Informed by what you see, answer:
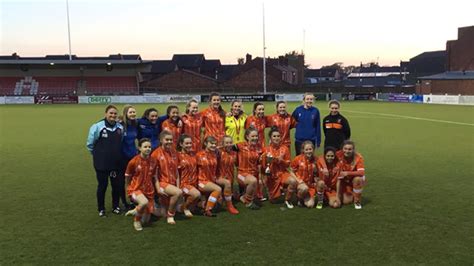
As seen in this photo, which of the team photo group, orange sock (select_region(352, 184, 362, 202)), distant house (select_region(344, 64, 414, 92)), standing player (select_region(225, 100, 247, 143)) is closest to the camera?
the team photo group

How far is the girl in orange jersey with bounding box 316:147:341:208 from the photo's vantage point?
675 centimetres

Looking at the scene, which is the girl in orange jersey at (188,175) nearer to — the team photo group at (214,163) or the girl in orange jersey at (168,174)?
the team photo group at (214,163)

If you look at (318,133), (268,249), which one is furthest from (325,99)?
(268,249)

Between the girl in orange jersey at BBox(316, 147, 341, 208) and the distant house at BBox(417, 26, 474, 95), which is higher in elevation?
the distant house at BBox(417, 26, 474, 95)

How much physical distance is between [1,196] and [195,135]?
3.77 meters

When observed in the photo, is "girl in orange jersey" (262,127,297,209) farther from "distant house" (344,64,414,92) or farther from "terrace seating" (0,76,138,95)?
"distant house" (344,64,414,92)

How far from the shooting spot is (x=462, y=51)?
187 feet

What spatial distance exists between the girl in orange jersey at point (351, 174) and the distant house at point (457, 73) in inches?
2018

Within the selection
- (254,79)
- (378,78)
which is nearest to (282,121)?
(254,79)

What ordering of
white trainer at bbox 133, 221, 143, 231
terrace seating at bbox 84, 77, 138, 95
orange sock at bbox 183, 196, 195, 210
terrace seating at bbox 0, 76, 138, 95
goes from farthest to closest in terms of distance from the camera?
terrace seating at bbox 84, 77, 138, 95
terrace seating at bbox 0, 76, 138, 95
orange sock at bbox 183, 196, 195, 210
white trainer at bbox 133, 221, 143, 231

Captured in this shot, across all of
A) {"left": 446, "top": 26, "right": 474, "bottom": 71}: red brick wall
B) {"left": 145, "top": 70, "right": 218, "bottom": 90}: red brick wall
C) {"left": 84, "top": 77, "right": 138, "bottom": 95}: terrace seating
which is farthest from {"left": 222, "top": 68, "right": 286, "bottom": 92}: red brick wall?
{"left": 446, "top": 26, "right": 474, "bottom": 71}: red brick wall

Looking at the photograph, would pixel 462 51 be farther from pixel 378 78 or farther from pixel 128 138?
pixel 128 138

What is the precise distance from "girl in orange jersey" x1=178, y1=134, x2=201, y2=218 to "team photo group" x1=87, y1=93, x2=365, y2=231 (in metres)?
0.02

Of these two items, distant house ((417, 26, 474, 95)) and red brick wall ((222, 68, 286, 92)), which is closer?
distant house ((417, 26, 474, 95))
